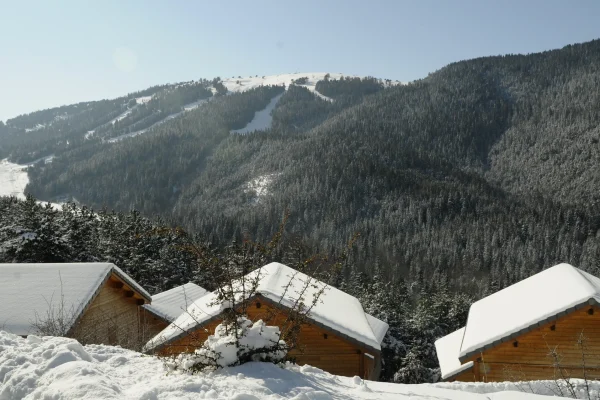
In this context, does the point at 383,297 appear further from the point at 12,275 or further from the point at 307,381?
the point at 307,381

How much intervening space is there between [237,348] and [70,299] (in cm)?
1288

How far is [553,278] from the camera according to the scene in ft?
56.2

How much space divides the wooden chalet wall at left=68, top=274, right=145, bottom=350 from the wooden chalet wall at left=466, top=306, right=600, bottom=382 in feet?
39.0

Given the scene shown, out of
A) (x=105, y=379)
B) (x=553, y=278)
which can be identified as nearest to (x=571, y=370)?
(x=553, y=278)

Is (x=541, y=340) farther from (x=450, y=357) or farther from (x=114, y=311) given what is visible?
(x=114, y=311)

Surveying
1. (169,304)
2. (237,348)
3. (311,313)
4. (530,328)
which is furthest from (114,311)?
(530,328)

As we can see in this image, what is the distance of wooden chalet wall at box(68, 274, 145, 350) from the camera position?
1645 cm

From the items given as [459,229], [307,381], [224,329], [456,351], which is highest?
[459,229]

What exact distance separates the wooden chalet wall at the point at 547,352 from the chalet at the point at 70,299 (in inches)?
450

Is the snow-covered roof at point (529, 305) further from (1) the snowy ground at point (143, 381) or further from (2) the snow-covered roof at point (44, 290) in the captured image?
(2) the snow-covered roof at point (44, 290)

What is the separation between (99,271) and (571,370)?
1730cm

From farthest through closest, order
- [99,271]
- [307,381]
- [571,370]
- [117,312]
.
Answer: [117,312], [99,271], [571,370], [307,381]

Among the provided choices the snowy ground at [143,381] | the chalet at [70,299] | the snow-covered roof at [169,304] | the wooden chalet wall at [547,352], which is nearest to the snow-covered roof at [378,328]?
the wooden chalet wall at [547,352]

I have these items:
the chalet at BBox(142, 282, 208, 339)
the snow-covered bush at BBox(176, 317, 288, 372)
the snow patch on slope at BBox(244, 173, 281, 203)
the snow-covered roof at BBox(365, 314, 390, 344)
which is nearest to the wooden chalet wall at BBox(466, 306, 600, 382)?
the snow-covered roof at BBox(365, 314, 390, 344)
